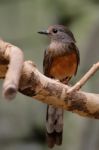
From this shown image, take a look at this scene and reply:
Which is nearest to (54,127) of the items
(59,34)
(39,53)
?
(59,34)

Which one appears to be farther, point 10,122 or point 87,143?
point 10,122

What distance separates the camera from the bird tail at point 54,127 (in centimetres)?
269

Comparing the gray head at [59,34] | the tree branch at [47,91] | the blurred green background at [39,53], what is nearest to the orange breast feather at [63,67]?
the gray head at [59,34]

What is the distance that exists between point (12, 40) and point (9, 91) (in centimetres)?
402

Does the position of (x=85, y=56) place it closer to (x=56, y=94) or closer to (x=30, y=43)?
(x=30, y=43)

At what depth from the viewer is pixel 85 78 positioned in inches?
83.3

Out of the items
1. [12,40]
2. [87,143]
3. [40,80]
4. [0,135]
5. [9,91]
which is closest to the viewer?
[9,91]

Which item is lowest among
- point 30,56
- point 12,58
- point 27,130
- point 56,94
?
point 27,130

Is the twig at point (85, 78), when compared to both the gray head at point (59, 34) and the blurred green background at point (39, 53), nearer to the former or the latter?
the gray head at point (59, 34)

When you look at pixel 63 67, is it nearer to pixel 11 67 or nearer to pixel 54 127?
pixel 54 127

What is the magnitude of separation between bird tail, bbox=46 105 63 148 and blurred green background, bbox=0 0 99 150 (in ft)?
6.49

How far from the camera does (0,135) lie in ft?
17.3

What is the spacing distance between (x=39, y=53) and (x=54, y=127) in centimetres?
285

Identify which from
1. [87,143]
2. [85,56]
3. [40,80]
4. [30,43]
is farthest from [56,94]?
[30,43]
